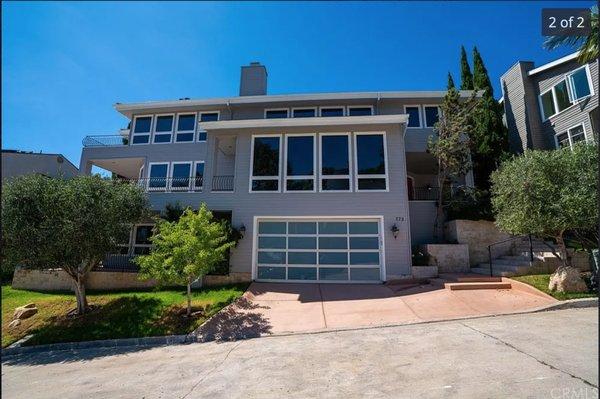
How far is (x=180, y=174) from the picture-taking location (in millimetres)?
19656

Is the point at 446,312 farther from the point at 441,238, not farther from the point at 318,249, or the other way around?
the point at 441,238

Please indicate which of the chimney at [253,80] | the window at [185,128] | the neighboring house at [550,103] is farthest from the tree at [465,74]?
the window at [185,128]

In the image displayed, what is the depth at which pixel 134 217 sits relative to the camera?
553 inches

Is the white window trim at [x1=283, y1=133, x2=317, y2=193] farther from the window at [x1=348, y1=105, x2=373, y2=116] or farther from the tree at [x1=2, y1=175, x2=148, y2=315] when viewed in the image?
the tree at [x1=2, y1=175, x2=148, y2=315]

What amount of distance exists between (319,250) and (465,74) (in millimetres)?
17247

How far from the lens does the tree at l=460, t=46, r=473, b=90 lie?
23312 millimetres

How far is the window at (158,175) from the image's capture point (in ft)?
64.4

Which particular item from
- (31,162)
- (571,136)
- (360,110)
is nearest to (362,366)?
(360,110)

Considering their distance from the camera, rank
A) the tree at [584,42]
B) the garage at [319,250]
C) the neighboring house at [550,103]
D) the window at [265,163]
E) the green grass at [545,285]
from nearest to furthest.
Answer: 1. the green grass at [545,285]
2. the tree at [584,42]
3. the garage at [319,250]
4. the window at [265,163]
5. the neighboring house at [550,103]

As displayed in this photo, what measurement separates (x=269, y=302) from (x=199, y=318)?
2.53m

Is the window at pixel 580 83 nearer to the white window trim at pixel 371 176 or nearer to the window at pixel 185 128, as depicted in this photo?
the white window trim at pixel 371 176

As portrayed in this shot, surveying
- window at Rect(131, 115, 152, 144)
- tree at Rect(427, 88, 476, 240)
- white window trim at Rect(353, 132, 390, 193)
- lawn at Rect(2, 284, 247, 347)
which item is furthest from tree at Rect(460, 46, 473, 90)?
window at Rect(131, 115, 152, 144)

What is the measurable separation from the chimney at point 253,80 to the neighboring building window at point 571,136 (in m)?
17.0

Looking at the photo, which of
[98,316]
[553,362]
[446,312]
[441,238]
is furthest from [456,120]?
[98,316]
